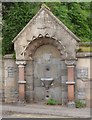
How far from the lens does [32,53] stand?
18.7 m

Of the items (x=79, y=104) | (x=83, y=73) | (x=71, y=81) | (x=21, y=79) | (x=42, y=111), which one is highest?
(x=83, y=73)

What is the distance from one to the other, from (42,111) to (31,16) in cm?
644

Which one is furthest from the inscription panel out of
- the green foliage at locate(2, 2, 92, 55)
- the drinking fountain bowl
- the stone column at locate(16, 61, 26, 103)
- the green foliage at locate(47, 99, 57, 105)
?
the green foliage at locate(2, 2, 92, 55)

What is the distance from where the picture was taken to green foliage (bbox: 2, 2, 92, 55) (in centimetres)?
2062

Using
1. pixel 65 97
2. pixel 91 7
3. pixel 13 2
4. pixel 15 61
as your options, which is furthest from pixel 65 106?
pixel 91 7

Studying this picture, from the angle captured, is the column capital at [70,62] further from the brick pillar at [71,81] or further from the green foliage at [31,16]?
the green foliage at [31,16]

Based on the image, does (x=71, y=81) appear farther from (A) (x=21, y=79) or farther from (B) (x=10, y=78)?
(B) (x=10, y=78)

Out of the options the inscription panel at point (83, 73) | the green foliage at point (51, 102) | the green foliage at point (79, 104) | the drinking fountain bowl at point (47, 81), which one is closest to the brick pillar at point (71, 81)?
the green foliage at point (79, 104)

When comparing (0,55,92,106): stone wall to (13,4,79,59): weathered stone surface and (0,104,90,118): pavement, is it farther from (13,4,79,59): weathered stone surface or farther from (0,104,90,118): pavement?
(0,104,90,118): pavement

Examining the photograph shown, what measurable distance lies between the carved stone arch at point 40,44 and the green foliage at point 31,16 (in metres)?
2.15

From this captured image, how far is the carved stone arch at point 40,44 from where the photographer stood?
1795 centimetres

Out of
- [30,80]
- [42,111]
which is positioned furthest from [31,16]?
[42,111]

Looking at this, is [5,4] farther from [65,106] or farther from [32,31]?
[65,106]

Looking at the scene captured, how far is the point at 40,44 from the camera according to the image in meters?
18.5
